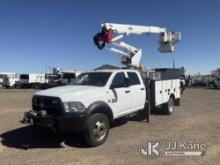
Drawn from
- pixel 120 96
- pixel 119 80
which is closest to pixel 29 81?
pixel 119 80

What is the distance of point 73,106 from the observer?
750 centimetres

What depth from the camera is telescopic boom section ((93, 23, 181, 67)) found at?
12708 millimetres

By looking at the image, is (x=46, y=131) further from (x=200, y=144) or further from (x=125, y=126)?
(x=200, y=144)

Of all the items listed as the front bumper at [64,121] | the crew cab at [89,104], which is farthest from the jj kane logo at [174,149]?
the front bumper at [64,121]

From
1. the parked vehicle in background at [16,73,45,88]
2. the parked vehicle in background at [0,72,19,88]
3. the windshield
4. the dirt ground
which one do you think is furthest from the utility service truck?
the parked vehicle in background at [0,72,19,88]

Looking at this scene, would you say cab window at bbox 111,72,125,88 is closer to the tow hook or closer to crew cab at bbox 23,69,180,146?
crew cab at bbox 23,69,180,146

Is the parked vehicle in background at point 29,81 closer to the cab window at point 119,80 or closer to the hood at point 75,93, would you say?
the cab window at point 119,80

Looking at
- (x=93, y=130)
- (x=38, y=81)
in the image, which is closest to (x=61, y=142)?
(x=93, y=130)

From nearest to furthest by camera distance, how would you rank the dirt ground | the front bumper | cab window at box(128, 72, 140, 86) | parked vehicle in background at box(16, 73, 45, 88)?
the dirt ground, the front bumper, cab window at box(128, 72, 140, 86), parked vehicle in background at box(16, 73, 45, 88)

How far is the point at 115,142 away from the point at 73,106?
159 centimetres

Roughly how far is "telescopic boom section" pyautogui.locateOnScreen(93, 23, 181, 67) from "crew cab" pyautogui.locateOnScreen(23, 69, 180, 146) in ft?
10.7

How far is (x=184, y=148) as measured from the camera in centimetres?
748

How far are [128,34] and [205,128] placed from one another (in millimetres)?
6157

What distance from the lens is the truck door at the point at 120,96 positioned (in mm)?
8688
